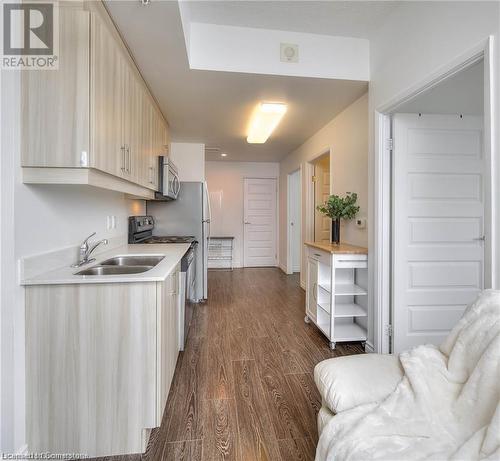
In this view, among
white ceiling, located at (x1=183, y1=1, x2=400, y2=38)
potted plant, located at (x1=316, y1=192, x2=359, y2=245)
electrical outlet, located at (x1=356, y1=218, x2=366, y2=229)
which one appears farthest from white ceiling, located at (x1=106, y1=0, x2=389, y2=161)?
electrical outlet, located at (x1=356, y1=218, x2=366, y2=229)

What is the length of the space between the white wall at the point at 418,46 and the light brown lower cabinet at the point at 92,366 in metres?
1.73

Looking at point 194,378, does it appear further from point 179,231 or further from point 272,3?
point 272,3

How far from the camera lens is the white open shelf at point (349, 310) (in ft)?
8.26

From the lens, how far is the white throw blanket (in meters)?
0.80

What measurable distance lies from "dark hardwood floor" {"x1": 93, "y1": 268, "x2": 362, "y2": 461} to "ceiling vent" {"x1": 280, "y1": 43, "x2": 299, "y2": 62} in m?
2.51

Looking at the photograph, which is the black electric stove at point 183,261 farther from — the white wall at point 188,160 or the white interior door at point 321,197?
the white interior door at point 321,197

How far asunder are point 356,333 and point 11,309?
8.29 ft

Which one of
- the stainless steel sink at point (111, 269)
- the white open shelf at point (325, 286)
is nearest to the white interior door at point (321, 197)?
the white open shelf at point (325, 286)

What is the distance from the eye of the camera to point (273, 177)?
619 centimetres

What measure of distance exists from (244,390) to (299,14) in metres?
2.78

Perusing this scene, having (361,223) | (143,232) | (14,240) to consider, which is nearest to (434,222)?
(361,223)

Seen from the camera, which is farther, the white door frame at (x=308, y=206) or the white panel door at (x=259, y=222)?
the white panel door at (x=259, y=222)

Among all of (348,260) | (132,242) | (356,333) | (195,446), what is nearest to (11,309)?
(195,446)

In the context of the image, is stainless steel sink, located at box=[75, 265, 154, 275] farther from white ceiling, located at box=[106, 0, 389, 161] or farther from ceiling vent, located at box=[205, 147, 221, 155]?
ceiling vent, located at box=[205, 147, 221, 155]
